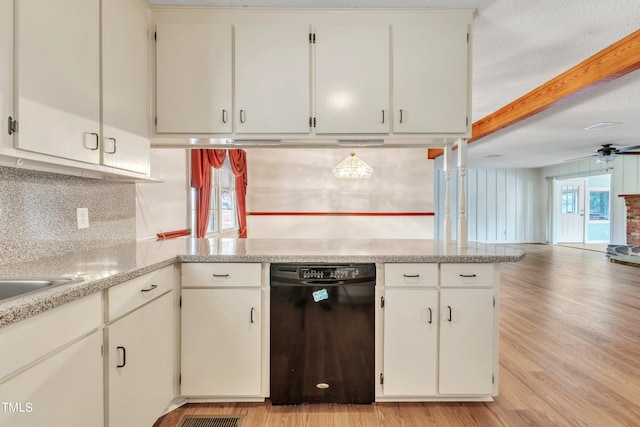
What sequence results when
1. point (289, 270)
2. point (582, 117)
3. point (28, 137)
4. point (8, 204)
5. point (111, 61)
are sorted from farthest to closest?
Answer: point (582, 117)
point (289, 270)
point (111, 61)
point (8, 204)
point (28, 137)

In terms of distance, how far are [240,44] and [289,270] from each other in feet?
4.78

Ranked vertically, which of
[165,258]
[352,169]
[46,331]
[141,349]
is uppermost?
[352,169]

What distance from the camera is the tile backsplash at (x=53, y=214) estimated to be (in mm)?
1441

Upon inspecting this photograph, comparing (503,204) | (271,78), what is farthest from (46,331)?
(503,204)

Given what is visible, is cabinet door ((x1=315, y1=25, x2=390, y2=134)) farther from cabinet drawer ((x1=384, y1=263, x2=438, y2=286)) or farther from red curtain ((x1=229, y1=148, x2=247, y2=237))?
red curtain ((x1=229, y1=148, x2=247, y2=237))

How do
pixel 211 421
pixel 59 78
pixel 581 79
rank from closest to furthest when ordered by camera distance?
pixel 59 78 → pixel 211 421 → pixel 581 79

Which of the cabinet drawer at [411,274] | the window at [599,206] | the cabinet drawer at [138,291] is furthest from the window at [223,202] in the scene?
the window at [599,206]

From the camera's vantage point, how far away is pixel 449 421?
69.1 inches

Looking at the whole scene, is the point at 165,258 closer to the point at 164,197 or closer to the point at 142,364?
the point at 142,364

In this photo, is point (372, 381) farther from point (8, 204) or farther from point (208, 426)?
point (8, 204)

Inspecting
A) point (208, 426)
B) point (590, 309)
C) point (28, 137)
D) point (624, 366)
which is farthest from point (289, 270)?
point (590, 309)

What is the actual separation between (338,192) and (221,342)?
5001 millimetres

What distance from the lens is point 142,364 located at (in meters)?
1.49

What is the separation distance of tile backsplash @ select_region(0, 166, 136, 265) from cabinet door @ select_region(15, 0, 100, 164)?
33 cm
